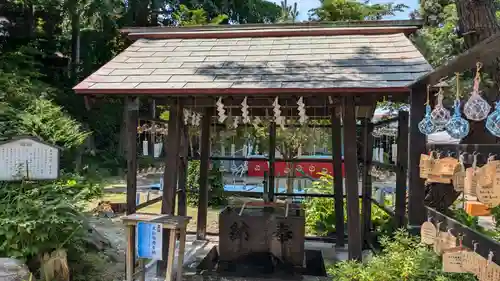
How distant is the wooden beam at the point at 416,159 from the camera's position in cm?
373

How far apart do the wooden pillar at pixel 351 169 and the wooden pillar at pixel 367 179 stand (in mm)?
1798

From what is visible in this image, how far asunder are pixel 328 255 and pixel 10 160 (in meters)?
4.98

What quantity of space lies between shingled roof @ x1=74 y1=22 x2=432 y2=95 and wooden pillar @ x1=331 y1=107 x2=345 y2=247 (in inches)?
55.7

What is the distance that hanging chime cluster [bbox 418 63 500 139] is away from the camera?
228 centimetres

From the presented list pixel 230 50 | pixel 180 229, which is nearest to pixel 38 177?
pixel 180 229

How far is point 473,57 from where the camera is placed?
8.11 feet

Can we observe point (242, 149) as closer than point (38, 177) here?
No

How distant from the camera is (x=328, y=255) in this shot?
263 inches

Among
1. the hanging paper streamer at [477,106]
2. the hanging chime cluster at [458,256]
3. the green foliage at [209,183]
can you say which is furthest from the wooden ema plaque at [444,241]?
the green foliage at [209,183]

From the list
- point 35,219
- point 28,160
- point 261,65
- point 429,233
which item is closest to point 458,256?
point 429,233

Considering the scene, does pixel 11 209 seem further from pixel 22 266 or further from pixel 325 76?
pixel 325 76

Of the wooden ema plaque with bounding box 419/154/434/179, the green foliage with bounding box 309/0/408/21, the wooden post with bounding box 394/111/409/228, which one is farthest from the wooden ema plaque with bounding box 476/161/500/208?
the green foliage with bounding box 309/0/408/21

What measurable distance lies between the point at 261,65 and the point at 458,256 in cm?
361

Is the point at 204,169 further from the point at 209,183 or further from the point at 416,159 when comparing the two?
the point at 416,159
